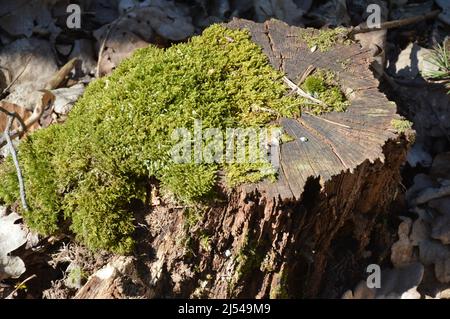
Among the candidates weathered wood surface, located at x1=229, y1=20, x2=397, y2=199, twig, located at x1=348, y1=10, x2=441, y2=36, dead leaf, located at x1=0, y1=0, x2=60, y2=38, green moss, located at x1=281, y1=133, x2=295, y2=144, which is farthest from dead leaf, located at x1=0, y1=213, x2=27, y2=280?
twig, located at x1=348, y1=10, x2=441, y2=36

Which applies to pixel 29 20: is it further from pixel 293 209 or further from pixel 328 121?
pixel 293 209

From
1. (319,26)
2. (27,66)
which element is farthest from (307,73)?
(27,66)

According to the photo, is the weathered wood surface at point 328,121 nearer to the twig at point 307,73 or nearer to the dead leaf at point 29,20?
the twig at point 307,73

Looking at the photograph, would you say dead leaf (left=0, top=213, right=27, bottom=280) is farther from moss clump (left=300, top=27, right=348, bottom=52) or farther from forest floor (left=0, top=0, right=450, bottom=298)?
moss clump (left=300, top=27, right=348, bottom=52)

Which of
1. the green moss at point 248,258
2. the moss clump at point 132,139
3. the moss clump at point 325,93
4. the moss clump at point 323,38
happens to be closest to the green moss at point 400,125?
the moss clump at point 325,93

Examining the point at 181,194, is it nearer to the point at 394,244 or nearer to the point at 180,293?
the point at 180,293
